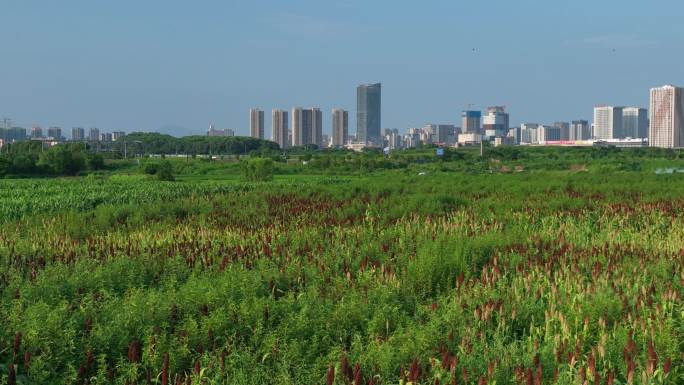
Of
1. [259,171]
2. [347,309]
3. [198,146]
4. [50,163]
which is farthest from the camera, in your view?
[198,146]

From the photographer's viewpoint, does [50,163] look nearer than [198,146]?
Yes

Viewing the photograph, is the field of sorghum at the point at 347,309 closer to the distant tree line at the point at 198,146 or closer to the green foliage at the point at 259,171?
the green foliage at the point at 259,171

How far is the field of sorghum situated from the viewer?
497cm

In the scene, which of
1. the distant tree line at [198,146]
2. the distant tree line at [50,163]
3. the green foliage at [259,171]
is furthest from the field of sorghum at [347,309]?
the distant tree line at [198,146]

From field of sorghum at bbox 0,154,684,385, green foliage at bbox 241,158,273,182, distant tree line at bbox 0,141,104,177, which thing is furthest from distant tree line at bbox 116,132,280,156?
field of sorghum at bbox 0,154,684,385

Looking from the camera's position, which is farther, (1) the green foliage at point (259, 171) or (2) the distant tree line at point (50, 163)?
(2) the distant tree line at point (50, 163)

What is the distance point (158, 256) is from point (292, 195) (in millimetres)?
14540

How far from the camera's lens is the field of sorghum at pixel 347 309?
16.3ft

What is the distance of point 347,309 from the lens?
6.39 meters

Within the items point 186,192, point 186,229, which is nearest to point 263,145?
point 186,192

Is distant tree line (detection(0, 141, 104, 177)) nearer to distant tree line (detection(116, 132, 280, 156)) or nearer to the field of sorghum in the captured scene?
the field of sorghum

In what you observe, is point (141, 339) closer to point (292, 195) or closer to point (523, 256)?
point (523, 256)

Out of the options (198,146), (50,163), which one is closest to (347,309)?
(50,163)

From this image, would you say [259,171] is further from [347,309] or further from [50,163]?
[347,309]
